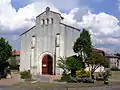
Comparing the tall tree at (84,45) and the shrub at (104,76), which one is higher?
the tall tree at (84,45)

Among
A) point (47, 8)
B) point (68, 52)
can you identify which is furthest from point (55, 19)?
point (68, 52)

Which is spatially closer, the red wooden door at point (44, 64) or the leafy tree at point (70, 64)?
the leafy tree at point (70, 64)

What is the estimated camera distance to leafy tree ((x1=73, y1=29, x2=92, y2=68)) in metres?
58.7

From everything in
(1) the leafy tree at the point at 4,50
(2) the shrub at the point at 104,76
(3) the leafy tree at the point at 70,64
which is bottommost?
(2) the shrub at the point at 104,76

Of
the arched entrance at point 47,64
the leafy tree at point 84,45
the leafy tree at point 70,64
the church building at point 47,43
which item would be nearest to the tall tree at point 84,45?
the leafy tree at point 84,45

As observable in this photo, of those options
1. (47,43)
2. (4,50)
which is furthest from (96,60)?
(4,50)

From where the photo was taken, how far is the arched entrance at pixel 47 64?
217ft

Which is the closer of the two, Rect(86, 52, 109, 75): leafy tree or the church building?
Rect(86, 52, 109, 75): leafy tree

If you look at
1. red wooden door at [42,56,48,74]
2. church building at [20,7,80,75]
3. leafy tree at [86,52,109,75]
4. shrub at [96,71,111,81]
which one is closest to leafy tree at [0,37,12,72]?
church building at [20,7,80,75]

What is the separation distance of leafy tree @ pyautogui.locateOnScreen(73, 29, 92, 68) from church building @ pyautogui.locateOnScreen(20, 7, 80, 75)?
Answer: 4585mm

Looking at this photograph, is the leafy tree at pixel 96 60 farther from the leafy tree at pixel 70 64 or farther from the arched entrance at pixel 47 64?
the arched entrance at pixel 47 64

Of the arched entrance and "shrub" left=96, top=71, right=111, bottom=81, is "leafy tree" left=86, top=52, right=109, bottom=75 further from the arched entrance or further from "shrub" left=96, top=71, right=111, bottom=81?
the arched entrance

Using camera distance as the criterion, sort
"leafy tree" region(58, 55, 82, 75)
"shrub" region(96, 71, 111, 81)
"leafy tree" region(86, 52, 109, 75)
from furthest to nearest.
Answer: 1. "leafy tree" region(86, 52, 109, 75)
2. "leafy tree" region(58, 55, 82, 75)
3. "shrub" region(96, 71, 111, 81)

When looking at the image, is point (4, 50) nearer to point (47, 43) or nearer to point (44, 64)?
point (47, 43)
